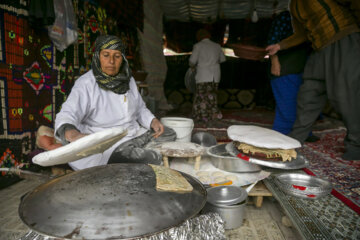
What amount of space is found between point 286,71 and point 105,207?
2.86 meters

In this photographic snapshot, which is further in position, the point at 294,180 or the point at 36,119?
the point at 36,119

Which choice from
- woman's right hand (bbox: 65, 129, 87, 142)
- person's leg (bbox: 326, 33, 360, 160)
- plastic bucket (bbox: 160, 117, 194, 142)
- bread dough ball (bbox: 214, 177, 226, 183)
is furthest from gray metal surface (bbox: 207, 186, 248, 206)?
person's leg (bbox: 326, 33, 360, 160)

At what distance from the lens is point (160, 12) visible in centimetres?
656

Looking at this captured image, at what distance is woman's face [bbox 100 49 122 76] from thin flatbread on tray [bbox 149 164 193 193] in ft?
3.42

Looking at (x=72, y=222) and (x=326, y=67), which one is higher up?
(x=326, y=67)

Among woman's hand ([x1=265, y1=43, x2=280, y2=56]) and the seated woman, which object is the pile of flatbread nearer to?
the seated woman

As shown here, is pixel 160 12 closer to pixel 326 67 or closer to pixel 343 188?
pixel 326 67

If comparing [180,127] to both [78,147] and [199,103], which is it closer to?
[78,147]

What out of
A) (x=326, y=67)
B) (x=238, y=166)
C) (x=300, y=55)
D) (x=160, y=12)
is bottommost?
(x=238, y=166)

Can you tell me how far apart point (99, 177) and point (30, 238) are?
1.53 feet

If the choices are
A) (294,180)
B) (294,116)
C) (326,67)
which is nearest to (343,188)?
(294,180)

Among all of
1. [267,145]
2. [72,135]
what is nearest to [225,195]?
[267,145]

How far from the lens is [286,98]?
309cm

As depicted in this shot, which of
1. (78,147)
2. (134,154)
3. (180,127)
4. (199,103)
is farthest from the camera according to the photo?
(199,103)
